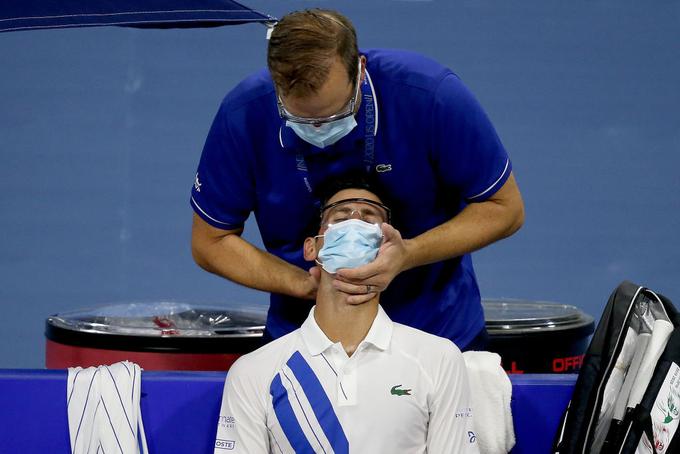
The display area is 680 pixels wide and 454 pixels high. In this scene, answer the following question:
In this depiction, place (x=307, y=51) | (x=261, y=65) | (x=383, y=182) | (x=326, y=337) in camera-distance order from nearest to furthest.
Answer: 1. (x=307, y=51)
2. (x=326, y=337)
3. (x=383, y=182)
4. (x=261, y=65)

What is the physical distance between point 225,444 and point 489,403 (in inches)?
21.4

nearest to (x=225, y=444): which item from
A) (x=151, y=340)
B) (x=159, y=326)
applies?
(x=151, y=340)

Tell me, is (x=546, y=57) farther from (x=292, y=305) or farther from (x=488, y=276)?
(x=292, y=305)

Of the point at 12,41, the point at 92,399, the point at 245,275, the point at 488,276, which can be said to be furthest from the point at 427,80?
the point at 12,41

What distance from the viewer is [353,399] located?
85.3 inches

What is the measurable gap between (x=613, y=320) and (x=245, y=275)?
76 cm

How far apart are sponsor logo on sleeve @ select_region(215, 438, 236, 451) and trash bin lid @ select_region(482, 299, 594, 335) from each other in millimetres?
1199

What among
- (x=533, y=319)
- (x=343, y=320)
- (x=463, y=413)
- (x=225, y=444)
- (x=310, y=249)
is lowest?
(x=533, y=319)

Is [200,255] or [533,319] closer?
[200,255]

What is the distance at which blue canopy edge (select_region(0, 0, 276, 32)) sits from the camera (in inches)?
103

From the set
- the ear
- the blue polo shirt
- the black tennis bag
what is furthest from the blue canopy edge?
the black tennis bag

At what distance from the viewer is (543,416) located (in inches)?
92.0

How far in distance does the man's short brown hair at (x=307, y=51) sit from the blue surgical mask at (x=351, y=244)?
28 cm

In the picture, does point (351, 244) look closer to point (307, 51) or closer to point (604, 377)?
point (307, 51)
